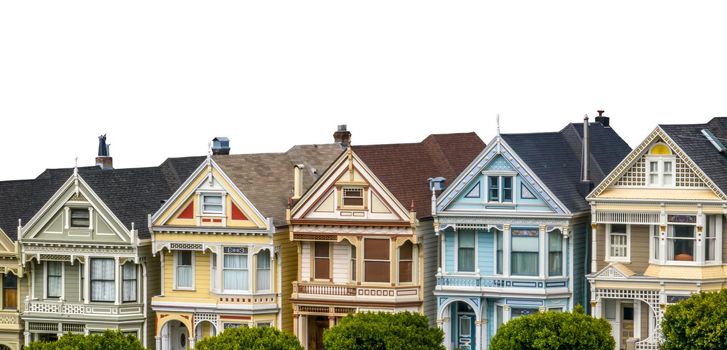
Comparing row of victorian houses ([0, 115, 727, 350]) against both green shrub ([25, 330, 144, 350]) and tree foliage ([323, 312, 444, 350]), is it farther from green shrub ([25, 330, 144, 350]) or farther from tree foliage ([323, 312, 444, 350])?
green shrub ([25, 330, 144, 350])

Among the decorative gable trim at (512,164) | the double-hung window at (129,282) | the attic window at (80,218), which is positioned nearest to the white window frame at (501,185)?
the decorative gable trim at (512,164)

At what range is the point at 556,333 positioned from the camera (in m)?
76.6

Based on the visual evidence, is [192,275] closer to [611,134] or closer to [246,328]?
[246,328]

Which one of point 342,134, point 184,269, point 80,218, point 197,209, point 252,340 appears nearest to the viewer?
point 252,340

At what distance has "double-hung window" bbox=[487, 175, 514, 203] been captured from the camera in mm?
80125

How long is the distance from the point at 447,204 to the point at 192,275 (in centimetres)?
1078

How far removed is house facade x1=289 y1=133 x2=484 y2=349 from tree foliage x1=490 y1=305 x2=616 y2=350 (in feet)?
19.0

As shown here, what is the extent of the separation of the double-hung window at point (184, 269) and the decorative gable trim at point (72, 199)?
6.02 feet

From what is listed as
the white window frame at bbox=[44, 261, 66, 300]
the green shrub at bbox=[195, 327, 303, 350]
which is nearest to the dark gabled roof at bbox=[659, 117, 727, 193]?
the green shrub at bbox=[195, 327, 303, 350]

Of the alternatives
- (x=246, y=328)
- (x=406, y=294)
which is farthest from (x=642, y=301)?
(x=246, y=328)

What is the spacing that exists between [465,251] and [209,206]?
10033 millimetres

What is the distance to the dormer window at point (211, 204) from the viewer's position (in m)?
84.2

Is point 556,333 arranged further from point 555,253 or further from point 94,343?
point 94,343

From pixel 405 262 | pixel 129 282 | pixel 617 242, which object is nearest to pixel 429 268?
pixel 405 262
